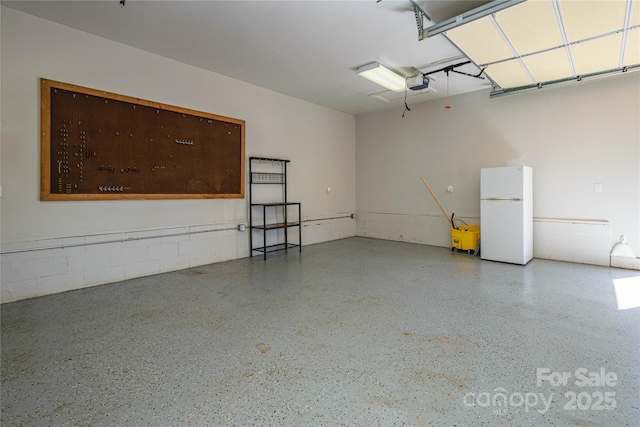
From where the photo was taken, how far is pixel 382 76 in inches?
191

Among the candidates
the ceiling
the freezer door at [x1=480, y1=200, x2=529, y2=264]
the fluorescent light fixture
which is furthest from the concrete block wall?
the freezer door at [x1=480, y1=200, x2=529, y2=264]

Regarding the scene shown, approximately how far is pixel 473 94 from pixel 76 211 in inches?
266

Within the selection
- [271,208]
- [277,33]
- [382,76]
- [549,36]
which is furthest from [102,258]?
[549,36]

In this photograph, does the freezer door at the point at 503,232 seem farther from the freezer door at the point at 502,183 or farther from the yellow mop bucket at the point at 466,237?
the yellow mop bucket at the point at 466,237

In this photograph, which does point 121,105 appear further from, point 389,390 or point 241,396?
point 389,390

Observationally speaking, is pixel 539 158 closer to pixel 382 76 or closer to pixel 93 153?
pixel 382 76

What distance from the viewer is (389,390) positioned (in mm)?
1775

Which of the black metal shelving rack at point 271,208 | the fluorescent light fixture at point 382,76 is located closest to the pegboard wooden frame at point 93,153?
the black metal shelving rack at point 271,208

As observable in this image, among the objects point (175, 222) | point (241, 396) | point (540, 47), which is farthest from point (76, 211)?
point (540, 47)

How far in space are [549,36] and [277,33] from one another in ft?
9.83

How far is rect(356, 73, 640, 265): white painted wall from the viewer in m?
4.51

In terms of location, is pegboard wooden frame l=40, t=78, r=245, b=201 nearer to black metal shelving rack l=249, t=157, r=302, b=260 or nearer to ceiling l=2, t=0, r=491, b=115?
black metal shelving rack l=249, t=157, r=302, b=260

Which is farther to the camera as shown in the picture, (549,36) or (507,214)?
(507,214)

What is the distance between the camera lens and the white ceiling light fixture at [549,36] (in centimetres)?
269
